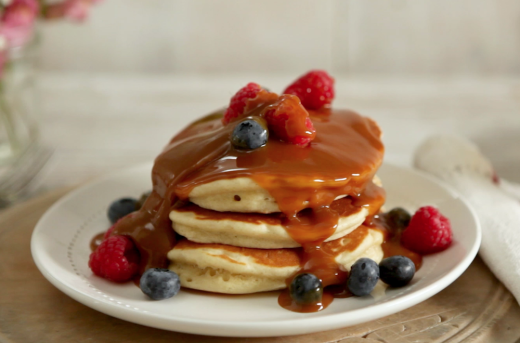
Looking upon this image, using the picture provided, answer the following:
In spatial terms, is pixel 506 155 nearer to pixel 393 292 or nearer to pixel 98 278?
pixel 393 292

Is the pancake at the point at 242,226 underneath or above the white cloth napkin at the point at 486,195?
above

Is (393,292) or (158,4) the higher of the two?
(158,4)

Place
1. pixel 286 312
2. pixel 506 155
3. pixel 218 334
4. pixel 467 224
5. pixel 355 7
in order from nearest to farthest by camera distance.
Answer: pixel 218 334 < pixel 286 312 < pixel 467 224 < pixel 506 155 < pixel 355 7

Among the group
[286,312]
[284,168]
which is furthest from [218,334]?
[284,168]

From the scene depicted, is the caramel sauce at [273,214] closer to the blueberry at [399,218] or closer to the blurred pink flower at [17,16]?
the blueberry at [399,218]

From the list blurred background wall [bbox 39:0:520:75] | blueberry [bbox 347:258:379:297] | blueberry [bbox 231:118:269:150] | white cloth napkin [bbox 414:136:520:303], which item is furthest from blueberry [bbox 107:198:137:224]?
blurred background wall [bbox 39:0:520:75]

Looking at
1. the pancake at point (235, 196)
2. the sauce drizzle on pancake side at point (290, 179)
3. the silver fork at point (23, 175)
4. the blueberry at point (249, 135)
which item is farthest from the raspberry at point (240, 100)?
the silver fork at point (23, 175)

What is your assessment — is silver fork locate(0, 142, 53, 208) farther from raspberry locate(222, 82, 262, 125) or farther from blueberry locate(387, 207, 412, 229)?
blueberry locate(387, 207, 412, 229)
